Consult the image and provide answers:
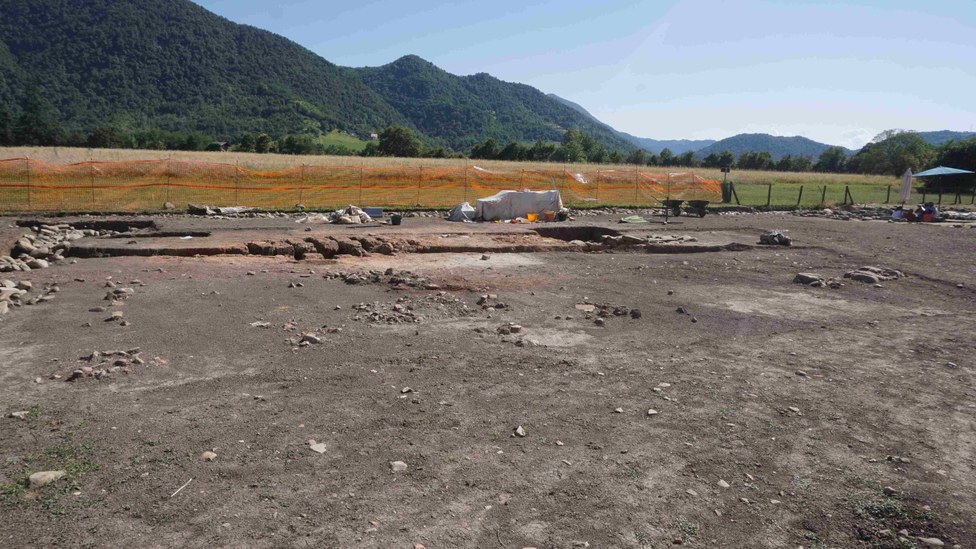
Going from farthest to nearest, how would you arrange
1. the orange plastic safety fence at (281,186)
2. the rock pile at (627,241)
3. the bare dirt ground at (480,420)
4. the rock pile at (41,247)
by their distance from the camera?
the orange plastic safety fence at (281,186) → the rock pile at (627,241) → the rock pile at (41,247) → the bare dirt ground at (480,420)

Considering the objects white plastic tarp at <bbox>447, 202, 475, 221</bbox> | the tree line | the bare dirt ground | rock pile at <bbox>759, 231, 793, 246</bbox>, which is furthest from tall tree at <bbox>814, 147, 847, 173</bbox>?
the bare dirt ground

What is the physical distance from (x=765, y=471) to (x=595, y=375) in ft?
7.26

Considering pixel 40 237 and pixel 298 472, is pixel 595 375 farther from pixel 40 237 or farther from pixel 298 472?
pixel 40 237

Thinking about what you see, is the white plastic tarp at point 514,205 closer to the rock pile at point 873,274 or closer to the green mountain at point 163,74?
the rock pile at point 873,274

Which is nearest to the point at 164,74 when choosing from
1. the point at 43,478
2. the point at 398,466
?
the point at 43,478

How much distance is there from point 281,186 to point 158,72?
152 metres

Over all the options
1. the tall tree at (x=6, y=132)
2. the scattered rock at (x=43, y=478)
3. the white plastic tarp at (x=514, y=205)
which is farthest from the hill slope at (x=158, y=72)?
the scattered rock at (x=43, y=478)

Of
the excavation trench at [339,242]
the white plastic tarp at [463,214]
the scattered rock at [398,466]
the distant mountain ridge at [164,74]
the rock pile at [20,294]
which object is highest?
the distant mountain ridge at [164,74]

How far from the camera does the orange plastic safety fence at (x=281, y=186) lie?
21953 millimetres

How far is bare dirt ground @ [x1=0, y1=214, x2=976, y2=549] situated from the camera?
12.2ft

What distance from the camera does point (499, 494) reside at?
159 inches

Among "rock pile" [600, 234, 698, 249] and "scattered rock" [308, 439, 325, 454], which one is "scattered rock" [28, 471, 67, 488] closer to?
"scattered rock" [308, 439, 325, 454]

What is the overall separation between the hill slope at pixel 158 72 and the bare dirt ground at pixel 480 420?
12897 centimetres

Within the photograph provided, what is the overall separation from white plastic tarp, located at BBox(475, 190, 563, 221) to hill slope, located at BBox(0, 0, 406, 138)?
379 feet
